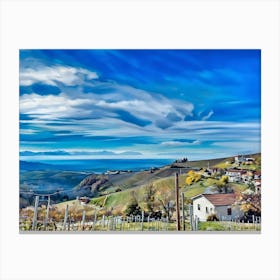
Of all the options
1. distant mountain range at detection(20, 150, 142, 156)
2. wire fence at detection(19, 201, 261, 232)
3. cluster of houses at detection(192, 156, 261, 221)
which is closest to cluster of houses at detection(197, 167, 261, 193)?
cluster of houses at detection(192, 156, 261, 221)

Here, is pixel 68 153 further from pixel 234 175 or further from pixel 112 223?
pixel 234 175

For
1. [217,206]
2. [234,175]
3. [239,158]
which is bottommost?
[217,206]

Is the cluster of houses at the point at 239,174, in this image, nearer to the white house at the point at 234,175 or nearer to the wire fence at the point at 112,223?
the white house at the point at 234,175

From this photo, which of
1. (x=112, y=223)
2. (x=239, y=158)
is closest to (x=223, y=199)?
(x=239, y=158)
